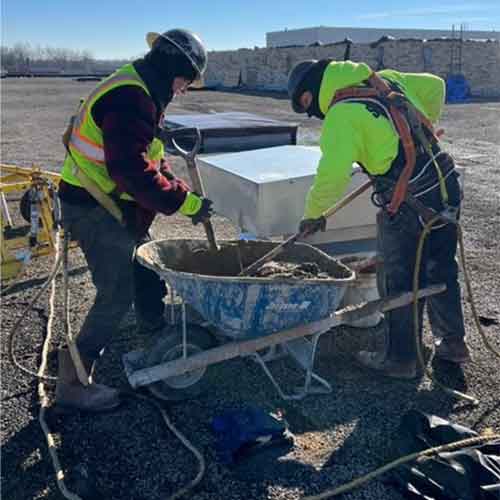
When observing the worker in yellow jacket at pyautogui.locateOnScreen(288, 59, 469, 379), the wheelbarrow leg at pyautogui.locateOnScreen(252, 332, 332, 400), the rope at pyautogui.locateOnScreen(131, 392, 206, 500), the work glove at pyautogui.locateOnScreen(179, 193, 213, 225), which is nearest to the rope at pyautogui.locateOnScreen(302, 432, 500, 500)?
the rope at pyautogui.locateOnScreen(131, 392, 206, 500)

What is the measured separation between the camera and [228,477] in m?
2.89

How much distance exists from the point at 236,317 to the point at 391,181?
4.04 feet

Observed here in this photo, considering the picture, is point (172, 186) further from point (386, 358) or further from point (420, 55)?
point (420, 55)

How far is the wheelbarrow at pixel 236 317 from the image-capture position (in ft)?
10.2

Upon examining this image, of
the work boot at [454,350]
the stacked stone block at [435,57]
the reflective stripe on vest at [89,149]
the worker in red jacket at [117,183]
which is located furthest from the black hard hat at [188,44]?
the stacked stone block at [435,57]

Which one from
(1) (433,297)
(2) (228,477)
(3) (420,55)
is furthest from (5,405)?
(3) (420,55)

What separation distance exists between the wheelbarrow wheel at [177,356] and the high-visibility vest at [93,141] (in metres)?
0.86

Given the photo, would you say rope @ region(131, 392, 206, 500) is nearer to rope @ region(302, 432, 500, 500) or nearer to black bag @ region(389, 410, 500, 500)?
rope @ region(302, 432, 500, 500)

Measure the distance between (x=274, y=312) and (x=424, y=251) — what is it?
110 centimetres

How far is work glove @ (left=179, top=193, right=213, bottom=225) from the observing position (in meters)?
3.19

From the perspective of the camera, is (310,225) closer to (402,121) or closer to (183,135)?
(402,121)

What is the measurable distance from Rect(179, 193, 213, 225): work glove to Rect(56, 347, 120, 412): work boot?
1049mm

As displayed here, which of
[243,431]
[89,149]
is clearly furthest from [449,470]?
[89,149]

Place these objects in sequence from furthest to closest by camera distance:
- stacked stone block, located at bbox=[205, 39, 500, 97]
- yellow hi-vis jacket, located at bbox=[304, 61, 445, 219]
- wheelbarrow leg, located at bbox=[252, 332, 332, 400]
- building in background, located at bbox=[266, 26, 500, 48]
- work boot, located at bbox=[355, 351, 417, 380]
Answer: building in background, located at bbox=[266, 26, 500, 48] < stacked stone block, located at bbox=[205, 39, 500, 97] < work boot, located at bbox=[355, 351, 417, 380] < wheelbarrow leg, located at bbox=[252, 332, 332, 400] < yellow hi-vis jacket, located at bbox=[304, 61, 445, 219]
